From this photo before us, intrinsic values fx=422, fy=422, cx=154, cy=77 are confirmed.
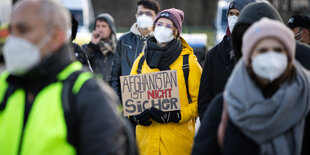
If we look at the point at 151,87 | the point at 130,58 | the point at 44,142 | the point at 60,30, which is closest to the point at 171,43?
the point at 151,87

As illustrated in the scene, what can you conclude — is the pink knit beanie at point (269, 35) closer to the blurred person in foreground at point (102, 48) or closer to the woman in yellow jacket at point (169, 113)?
the woman in yellow jacket at point (169, 113)

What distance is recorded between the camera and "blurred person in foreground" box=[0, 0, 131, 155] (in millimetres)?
2127

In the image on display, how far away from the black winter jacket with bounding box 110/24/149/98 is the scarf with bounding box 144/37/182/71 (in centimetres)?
102

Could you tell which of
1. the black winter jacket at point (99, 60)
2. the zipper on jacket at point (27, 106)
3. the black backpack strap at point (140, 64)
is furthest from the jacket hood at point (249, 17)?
the black winter jacket at point (99, 60)

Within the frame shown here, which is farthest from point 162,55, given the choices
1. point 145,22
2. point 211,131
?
point 211,131

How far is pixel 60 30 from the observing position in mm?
2291

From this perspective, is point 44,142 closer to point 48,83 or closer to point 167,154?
point 48,83

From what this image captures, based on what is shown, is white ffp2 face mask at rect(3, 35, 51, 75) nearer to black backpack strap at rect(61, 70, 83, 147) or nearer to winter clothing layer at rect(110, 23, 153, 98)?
black backpack strap at rect(61, 70, 83, 147)

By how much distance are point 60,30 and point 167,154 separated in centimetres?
223

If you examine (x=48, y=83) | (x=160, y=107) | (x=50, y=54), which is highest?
(x=50, y=54)

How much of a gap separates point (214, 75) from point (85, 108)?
220 cm

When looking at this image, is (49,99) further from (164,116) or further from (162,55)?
(162,55)

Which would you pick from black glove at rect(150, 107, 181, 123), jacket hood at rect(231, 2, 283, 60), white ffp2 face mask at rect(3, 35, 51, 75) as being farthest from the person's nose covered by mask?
black glove at rect(150, 107, 181, 123)

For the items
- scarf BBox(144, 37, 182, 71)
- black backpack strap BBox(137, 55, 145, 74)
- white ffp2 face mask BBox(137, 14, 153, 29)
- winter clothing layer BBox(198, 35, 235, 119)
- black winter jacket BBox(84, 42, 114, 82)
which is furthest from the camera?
black winter jacket BBox(84, 42, 114, 82)
